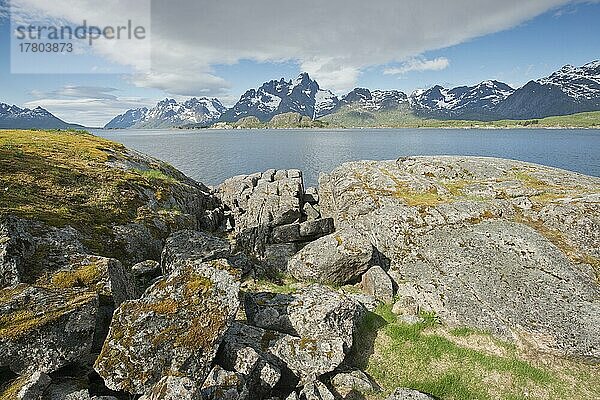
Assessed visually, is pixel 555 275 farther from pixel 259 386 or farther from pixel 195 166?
pixel 195 166

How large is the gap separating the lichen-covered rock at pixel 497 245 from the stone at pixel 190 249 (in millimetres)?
10669

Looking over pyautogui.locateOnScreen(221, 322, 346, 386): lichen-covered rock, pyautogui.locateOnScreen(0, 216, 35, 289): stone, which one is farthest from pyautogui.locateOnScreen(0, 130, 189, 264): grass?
pyautogui.locateOnScreen(221, 322, 346, 386): lichen-covered rock

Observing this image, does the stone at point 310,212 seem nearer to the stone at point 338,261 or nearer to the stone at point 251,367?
the stone at point 338,261

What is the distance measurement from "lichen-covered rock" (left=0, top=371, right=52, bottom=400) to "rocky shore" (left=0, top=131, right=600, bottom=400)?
42 millimetres

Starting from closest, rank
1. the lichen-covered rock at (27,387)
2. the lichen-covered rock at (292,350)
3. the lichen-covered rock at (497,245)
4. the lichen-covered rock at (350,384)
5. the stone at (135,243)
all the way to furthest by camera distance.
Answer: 1. the lichen-covered rock at (27,387)
2. the lichen-covered rock at (292,350)
3. the lichen-covered rock at (350,384)
4. the lichen-covered rock at (497,245)
5. the stone at (135,243)

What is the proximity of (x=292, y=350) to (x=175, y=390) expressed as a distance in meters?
5.19

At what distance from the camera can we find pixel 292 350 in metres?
13.0

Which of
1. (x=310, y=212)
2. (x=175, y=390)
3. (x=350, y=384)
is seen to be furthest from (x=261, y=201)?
(x=175, y=390)

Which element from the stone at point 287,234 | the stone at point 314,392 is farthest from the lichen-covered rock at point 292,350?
the stone at point 287,234

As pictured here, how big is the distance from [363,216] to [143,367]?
19673mm

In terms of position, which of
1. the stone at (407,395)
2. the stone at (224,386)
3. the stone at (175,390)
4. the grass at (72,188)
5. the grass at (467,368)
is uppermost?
the grass at (72,188)

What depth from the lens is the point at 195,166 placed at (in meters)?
103

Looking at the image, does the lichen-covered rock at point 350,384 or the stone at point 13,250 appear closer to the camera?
the stone at point 13,250

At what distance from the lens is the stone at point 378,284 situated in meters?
19.6
